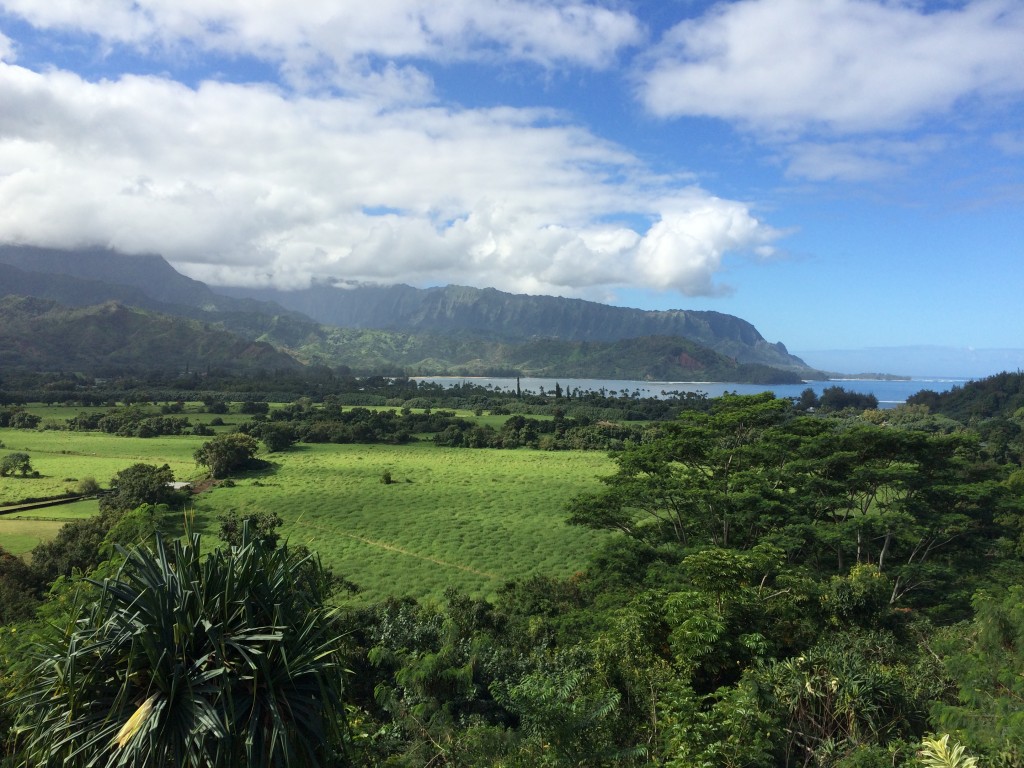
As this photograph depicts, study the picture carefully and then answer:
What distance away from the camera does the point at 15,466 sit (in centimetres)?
4925

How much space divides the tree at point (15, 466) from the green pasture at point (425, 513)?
53.0 feet

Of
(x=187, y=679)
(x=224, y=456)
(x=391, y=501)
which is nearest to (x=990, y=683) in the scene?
(x=187, y=679)

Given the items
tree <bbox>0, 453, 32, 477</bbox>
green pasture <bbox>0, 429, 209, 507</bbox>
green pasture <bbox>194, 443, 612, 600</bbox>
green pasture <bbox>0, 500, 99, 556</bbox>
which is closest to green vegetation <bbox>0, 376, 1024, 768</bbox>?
green pasture <bbox>194, 443, 612, 600</bbox>

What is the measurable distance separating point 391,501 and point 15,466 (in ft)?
103

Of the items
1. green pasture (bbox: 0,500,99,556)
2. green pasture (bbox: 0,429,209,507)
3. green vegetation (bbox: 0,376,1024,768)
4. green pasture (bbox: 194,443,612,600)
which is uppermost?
green vegetation (bbox: 0,376,1024,768)

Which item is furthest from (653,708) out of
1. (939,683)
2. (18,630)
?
(18,630)

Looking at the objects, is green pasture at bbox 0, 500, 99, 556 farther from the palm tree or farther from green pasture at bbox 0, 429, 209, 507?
the palm tree

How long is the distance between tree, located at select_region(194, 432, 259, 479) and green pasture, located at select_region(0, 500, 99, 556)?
459 inches

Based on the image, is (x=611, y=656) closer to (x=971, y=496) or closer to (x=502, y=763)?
(x=502, y=763)

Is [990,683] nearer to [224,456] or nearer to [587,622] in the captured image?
[587,622]

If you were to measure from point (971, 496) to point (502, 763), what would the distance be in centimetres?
2326

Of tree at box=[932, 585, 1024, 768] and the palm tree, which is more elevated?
the palm tree

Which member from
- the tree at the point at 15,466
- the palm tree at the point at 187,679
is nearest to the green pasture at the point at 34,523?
the tree at the point at 15,466

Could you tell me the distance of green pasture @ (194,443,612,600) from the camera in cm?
3225
